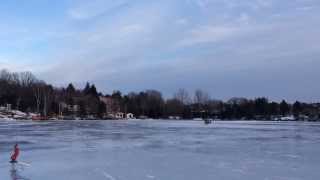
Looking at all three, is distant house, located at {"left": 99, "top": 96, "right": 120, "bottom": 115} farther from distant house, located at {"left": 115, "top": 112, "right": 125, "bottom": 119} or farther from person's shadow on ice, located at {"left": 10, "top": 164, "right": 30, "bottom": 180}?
person's shadow on ice, located at {"left": 10, "top": 164, "right": 30, "bottom": 180}

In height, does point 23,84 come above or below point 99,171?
above

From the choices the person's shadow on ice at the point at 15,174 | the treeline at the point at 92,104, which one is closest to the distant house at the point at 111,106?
the treeline at the point at 92,104

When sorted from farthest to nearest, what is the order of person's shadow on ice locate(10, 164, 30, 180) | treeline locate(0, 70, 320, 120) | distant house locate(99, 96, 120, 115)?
distant house locate(99, 96, 120, 115) < treeline locate(0, 70, 320, 120) < person's shadow on ice locate(10, 164, 30, 180)

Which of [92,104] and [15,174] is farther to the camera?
[92,104]

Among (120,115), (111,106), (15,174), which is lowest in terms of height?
(15,174)

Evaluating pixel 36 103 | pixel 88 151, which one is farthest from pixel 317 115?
pixel 88 151

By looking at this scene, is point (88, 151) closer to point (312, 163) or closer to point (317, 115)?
point (312, 163)

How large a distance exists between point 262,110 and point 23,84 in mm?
86308

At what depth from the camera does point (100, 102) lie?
172 metres

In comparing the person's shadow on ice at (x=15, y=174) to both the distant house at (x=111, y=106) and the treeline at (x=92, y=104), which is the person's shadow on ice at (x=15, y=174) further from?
the distant house at (x=111, y=106)

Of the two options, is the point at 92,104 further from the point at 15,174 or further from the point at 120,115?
the point at 15,174

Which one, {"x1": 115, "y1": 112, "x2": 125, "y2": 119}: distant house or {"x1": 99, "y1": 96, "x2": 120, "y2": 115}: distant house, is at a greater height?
{"x1": 99, "y1": 96, "x2": 120, "y2": 115}: distant house

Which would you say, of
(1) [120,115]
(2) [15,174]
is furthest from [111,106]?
(2) [15,174]

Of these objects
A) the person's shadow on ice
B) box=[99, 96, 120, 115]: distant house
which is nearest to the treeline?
box=[99, 96, 120, 115]: distant house
